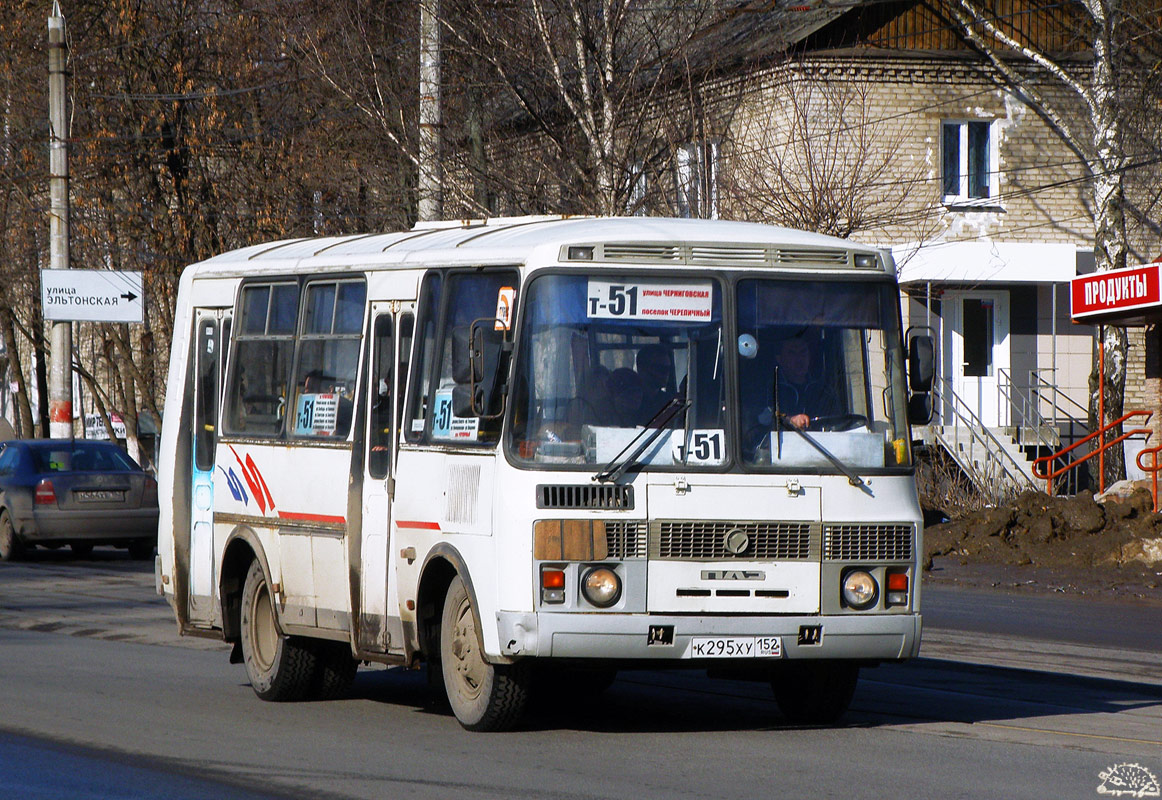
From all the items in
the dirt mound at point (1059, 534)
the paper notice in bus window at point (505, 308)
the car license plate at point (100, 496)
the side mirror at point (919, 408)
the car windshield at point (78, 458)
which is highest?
the paper notice in bus window at point (505, 308)

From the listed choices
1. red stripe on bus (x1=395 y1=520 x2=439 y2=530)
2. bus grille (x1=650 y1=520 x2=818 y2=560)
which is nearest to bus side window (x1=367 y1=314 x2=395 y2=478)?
red stripe on bus (x1=395 y1=520 x2=439 y2=530)

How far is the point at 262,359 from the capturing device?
1128 cm

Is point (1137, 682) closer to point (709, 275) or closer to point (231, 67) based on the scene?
point (709, 275)

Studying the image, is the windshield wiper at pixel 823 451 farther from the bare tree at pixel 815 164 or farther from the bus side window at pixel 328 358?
the bare tree at pixel 815 164

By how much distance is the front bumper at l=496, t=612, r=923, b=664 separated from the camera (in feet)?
28.1

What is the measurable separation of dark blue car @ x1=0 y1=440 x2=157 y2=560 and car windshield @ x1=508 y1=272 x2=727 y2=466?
51.8 ft

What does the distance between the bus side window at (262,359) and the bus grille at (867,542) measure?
372 centimetres

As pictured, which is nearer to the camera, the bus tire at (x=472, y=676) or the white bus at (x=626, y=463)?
the white bus at (x=626, y=463)

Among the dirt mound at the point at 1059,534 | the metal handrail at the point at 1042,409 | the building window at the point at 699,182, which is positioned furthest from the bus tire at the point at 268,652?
the metal handrail at the point at 1042,409

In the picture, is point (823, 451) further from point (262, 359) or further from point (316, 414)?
point (262, 359)

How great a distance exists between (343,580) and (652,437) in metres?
2.36

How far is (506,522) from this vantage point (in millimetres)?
8703

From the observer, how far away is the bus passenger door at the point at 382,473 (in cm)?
986

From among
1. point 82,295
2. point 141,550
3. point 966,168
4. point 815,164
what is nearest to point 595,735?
point 141,550
